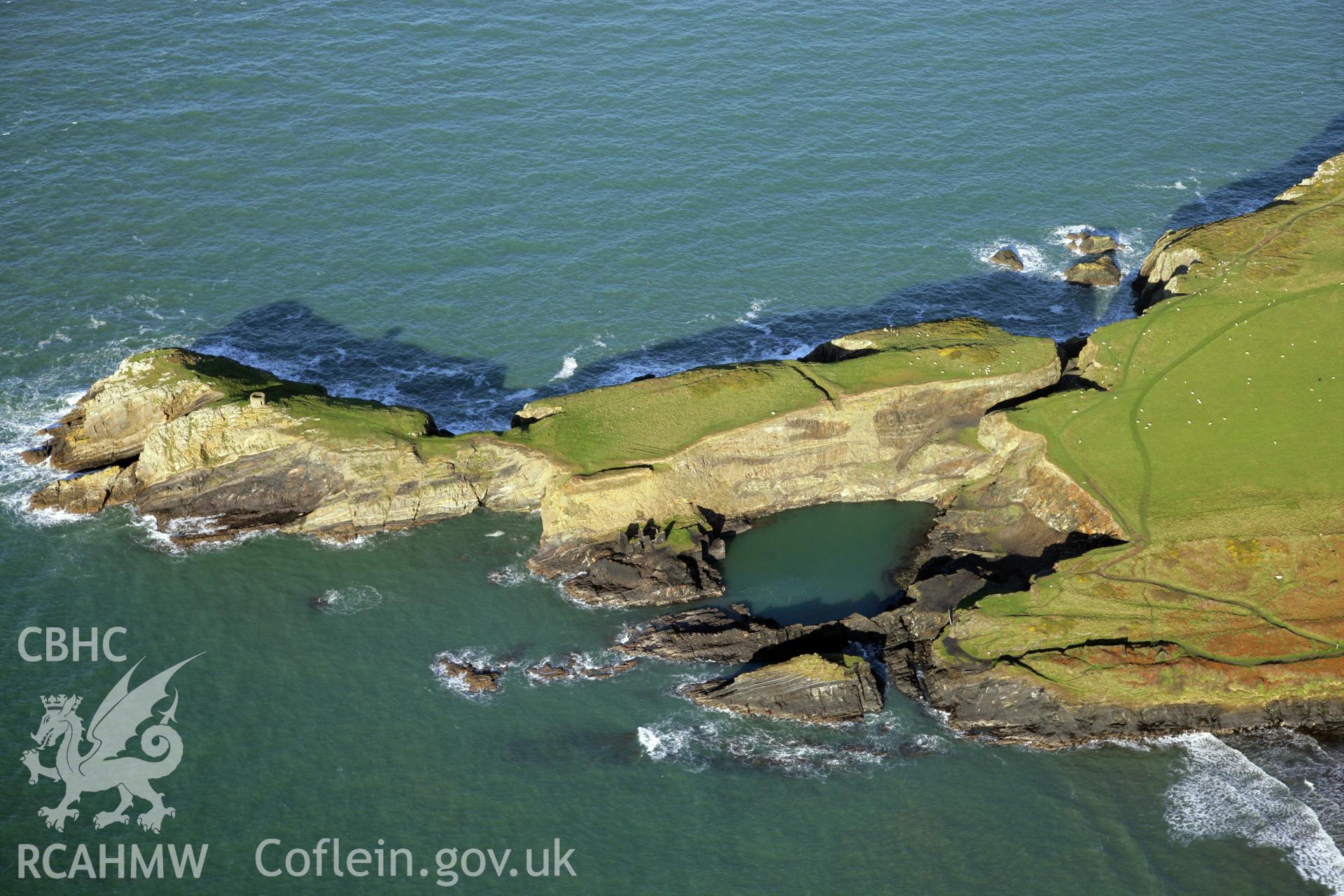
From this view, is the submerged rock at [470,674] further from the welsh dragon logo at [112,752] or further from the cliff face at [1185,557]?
the cliff face at [1185,557]

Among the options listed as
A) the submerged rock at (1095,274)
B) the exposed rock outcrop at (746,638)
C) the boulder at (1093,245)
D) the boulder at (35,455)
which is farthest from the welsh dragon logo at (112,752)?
the boulder at (1093,245)

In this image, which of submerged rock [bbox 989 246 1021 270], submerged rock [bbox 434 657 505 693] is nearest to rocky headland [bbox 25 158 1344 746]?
submerged rock [bbox 434 657 505 693]

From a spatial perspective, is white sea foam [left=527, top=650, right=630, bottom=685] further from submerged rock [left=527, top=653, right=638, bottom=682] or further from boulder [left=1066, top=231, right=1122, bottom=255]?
boulder [left=1066, top=231, right=1122, bottom=255]

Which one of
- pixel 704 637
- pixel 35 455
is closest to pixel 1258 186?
pixel 704 637

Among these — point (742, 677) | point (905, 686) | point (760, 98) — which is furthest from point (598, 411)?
point (760, 98)

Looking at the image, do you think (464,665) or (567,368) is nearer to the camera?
(464,665)

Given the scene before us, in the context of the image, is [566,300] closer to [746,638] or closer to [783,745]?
[746,638]

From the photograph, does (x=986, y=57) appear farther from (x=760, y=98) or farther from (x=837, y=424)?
(x=837, y=424)
